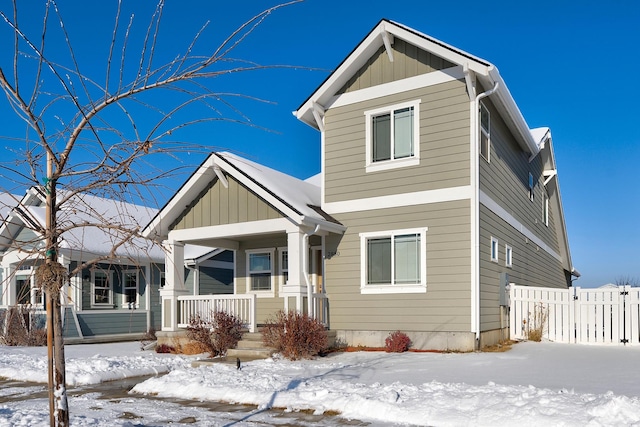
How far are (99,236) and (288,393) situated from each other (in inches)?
588

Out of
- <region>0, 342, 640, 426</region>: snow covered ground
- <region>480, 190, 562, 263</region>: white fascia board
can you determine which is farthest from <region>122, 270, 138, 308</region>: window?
<region>480, 190, 562, 263</region>: white fascia board

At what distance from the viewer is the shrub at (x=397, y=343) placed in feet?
41.9

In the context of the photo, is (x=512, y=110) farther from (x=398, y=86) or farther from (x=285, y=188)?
(x=285, y=188)

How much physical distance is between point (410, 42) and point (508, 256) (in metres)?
6.28

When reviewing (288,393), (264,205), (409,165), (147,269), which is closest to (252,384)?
(288,393)

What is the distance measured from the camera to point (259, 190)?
1364 cm

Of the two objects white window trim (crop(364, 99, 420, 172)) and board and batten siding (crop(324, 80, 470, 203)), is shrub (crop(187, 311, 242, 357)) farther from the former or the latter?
white window trim (crop(364, 99, 420, 172))

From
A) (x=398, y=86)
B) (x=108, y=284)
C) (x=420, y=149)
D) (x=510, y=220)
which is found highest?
(x=398, y=86)

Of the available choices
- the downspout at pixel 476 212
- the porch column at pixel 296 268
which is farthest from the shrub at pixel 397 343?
the porch column at pixel 296 268

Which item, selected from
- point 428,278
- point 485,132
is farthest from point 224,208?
point 485,132

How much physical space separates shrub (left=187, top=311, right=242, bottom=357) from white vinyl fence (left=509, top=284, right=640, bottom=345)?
6923 mm

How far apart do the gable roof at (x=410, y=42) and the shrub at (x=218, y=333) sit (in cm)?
546

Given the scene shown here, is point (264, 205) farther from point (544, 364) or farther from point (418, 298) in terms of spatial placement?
point (544, 364)

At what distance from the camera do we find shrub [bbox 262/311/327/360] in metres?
11.8
